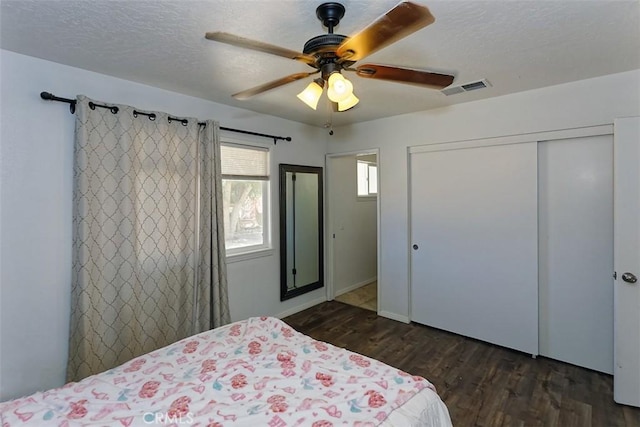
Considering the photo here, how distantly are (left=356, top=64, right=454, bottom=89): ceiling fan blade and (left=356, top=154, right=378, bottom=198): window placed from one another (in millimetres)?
3311

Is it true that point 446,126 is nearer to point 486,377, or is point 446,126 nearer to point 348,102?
point 348,102

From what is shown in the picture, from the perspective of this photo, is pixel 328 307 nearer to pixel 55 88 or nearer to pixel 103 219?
pixel 103 219

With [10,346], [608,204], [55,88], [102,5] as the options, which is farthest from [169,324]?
[608,204]

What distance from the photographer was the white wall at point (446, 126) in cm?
244

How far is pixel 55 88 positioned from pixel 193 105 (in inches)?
39.3

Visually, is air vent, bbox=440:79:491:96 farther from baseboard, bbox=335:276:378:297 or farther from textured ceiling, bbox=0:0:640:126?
baseboard, bbox=335:276:378:297

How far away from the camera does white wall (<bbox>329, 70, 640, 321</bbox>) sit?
95.9 inches

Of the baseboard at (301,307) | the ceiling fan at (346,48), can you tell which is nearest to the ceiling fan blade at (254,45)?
the ceiling fan at (346,48)

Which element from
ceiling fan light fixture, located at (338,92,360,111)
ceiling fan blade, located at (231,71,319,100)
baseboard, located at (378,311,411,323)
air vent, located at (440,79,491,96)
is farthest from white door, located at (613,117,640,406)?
ceiling fan blade, located at (231,71,319,100)

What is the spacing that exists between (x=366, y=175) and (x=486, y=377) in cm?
347

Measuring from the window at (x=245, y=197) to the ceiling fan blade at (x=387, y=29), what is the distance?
6.97 feet

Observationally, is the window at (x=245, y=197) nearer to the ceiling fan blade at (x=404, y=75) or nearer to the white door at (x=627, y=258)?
the ceiling fan blade at (x=404, y=75)

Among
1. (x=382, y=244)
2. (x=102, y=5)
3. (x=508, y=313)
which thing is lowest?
(x=508, y=313)

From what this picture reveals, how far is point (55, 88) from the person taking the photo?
7.04ft
